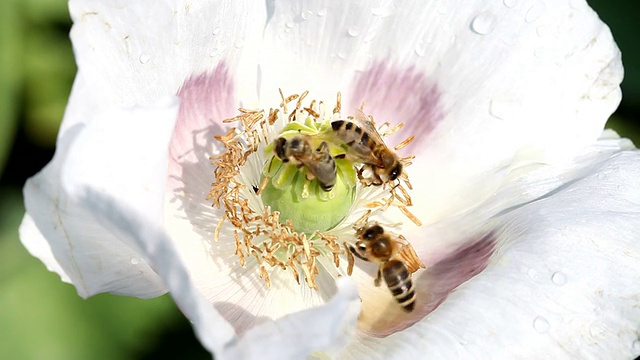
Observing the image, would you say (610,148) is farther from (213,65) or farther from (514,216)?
(213,65)

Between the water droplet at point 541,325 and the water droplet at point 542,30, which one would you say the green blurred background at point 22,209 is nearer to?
the water droplet at point 542,30

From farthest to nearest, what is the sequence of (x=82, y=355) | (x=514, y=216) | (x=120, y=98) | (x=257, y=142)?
(x=82, y=355)
(x=257, y=142)
(x=514, y=216)
(x=120, y=98)

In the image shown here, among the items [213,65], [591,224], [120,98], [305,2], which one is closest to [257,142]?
[213,65]

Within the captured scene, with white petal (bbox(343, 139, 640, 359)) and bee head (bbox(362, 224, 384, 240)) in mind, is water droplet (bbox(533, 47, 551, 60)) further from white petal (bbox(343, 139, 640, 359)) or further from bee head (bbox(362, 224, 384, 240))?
bee head (bbox(362, 224, 384, 240))

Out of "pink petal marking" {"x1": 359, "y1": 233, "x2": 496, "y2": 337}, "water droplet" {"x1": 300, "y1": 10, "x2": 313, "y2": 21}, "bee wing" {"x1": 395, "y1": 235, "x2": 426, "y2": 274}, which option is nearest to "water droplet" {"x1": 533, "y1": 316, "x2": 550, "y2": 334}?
"pink petal marking" {"x1": 359, "y1": 233, "x2": 496, "y2": 337}

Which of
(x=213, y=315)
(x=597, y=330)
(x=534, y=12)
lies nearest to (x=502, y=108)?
(x=534, y=12)

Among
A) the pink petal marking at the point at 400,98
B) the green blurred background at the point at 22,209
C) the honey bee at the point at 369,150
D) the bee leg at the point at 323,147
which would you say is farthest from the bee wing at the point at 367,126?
the green blurred background at the point at 22,209

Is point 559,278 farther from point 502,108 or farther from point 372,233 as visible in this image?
point 502,108
